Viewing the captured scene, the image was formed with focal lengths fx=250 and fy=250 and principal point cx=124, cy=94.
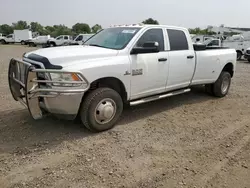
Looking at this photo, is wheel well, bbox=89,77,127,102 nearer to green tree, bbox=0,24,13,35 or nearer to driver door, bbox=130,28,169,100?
driver door, bbox=130,28,169,100

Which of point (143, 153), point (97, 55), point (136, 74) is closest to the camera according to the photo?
point (143, 153)

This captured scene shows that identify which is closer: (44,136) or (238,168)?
(238,168)

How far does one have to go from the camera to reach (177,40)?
5.45 m

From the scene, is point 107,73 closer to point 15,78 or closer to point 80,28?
point 15,78

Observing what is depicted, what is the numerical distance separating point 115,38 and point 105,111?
1555 millimetres

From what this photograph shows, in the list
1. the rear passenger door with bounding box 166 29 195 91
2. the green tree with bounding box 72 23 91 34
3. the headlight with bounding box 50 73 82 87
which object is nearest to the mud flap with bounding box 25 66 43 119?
the headlight with bounding box 50 73 82 87

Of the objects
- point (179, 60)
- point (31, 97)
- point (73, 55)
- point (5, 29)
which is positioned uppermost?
point (5, 29)

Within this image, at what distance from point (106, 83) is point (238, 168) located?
2.42 meters

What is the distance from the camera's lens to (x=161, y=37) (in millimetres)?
5152

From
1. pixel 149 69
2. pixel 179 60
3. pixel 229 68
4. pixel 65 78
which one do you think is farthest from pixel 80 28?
pixel 65 78

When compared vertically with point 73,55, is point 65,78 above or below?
below

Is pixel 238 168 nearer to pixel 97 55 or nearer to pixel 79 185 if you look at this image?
pixel 79 185

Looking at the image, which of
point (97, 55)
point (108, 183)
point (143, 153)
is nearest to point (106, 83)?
point (97, 55)

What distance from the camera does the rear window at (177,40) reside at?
5.30 meters
